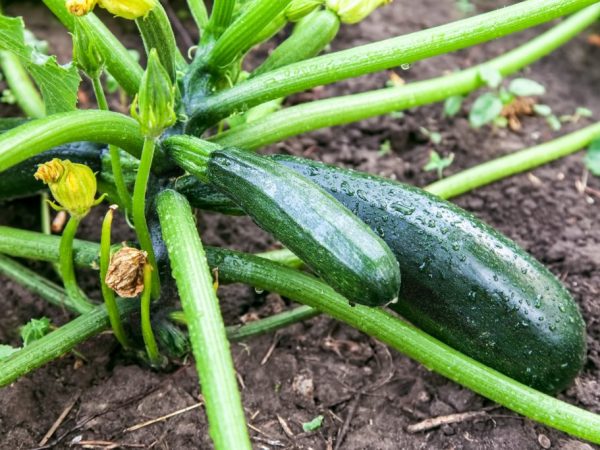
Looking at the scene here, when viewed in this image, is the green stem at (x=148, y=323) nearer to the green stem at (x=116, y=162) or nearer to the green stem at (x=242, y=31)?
the green stem at (x=116, y=162)

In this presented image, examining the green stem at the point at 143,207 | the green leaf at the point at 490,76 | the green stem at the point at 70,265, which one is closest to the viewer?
the green stem at the point at 143,207

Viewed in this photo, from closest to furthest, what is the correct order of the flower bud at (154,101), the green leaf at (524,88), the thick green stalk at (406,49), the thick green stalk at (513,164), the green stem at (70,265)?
the flower bud at (154,101) → the green stem at (70,265) → the thick green stalk at (406,49) → the thick green stalk at (513,164) → the green leaf at (524,88)

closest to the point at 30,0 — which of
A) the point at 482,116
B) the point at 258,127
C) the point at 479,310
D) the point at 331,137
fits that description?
the point at 331,137

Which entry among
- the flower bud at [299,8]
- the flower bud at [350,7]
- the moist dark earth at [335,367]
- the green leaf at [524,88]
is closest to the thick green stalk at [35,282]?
the moist dark earth at [335,367]

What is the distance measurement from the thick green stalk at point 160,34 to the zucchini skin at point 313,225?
0.40m

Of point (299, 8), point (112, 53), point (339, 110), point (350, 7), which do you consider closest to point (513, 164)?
point (339, 110)

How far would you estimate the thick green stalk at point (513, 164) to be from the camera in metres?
2.92

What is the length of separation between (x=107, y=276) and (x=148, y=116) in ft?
1.55

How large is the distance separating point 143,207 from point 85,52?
1.38 ft

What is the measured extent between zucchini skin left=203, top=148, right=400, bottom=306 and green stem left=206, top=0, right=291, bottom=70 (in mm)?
416

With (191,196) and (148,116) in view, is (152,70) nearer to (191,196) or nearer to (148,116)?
(148,116)

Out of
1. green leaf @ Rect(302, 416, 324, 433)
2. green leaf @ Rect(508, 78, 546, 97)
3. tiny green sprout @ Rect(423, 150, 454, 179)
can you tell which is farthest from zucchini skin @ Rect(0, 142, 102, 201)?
green leaf @ Rect(508, 78, 546, 97)

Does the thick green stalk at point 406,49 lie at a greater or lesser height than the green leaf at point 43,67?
lesser

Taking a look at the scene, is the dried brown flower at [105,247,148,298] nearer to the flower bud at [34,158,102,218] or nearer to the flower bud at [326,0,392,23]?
the flower bud at [34,158,102,218]
